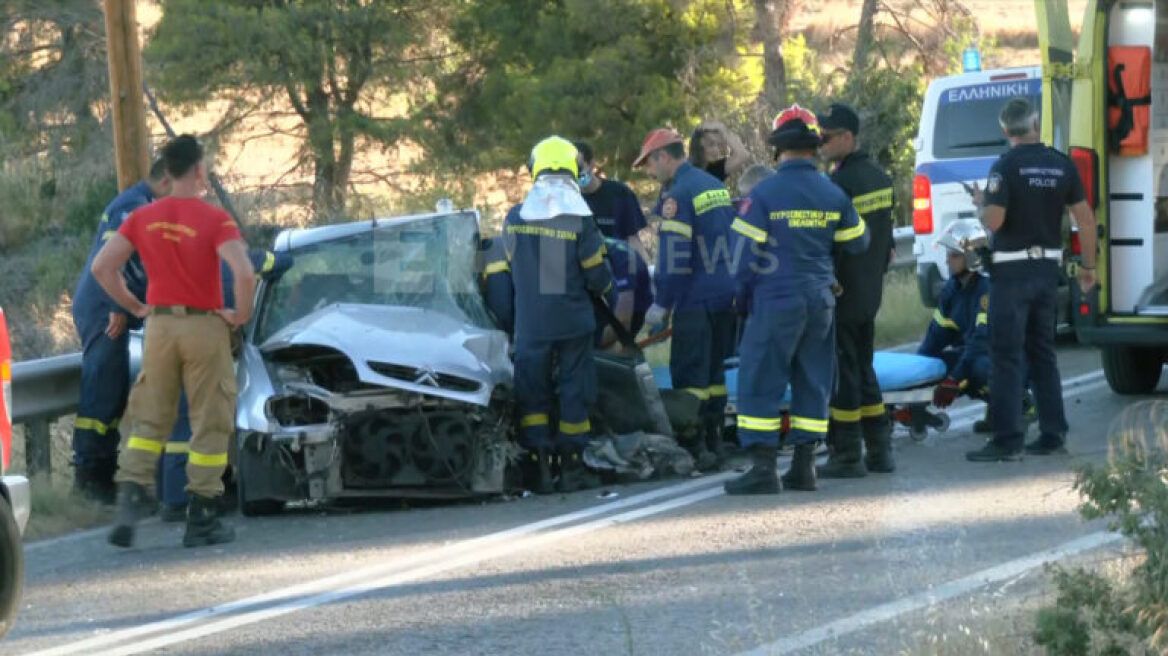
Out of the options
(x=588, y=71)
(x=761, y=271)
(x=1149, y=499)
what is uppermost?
(x=588, y=71)

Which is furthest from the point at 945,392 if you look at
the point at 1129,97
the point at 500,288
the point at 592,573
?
the point at 592,573

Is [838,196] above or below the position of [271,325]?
above

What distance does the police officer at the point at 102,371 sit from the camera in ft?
30.8

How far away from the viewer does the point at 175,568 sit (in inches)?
303

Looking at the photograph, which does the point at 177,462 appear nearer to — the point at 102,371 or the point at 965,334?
the point at 102,371

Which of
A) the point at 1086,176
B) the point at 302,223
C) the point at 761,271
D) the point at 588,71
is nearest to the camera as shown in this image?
the point at 761,271

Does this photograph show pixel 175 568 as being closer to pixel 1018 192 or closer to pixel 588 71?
pixel 1018 192

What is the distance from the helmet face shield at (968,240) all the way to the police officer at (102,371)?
4.33m

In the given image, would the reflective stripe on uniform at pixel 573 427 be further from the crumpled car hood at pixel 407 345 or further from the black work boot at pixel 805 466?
the black work boot at pixel 805 466

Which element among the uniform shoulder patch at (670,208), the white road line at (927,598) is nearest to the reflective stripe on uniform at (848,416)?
the uniform shoulder patch at (670,208)

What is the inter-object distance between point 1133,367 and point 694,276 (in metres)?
3.45

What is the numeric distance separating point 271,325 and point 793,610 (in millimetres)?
3692

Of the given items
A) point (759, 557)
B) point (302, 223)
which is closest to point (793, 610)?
point (759, 557)

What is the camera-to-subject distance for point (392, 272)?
9656 mm
